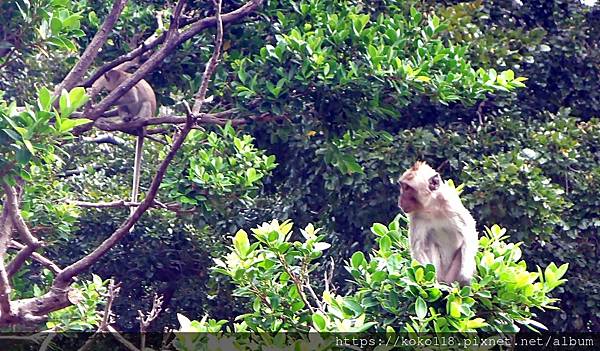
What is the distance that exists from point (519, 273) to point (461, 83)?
2.36 metres

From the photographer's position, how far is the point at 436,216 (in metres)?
5.23

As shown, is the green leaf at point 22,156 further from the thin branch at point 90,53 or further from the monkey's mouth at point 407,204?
the monkey's mouth at point 407,204

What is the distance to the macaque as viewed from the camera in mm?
5121

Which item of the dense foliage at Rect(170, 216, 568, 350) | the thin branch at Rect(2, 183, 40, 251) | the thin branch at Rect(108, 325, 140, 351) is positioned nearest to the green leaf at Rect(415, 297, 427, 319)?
the dense foliage at Rect(170, 216, 568, 350)

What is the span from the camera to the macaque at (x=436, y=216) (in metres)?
5.12

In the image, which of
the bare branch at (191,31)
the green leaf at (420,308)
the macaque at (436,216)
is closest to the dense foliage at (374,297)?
the green leaf at (420,308)

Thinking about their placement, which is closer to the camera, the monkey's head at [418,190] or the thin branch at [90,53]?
the monkey's head at [418,190]

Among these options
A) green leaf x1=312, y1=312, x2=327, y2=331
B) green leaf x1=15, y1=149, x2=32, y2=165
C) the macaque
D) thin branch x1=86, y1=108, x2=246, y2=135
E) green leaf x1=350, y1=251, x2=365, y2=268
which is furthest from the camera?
thin branch x1=86, y1=108, x2=246, y2=135

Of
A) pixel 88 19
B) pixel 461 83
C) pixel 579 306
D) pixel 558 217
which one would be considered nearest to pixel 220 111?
pixel 88 19

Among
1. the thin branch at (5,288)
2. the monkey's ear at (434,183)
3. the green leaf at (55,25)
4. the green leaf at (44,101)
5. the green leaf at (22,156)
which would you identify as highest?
the green leaf at (55,25)

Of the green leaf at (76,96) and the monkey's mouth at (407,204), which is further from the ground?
the green leaf at (76,96)

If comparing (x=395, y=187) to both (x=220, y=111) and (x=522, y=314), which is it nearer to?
(x=220, y=111)

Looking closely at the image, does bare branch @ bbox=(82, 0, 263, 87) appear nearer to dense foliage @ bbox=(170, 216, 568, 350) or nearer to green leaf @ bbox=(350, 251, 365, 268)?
dense foliage @ bbox=(170, 216, 568, 350)

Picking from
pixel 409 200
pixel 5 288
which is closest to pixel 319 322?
pixel 409 200
